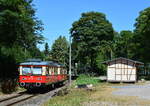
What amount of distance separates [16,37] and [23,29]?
1.04 m

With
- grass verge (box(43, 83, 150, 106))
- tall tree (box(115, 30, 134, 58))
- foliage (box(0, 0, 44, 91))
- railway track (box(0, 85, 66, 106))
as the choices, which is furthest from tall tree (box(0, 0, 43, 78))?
tall tree (box(115, 30, 134, 58))

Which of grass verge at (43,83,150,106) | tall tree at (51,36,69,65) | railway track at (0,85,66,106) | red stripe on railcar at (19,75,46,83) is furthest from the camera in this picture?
tall tree at (51,36,69,65)

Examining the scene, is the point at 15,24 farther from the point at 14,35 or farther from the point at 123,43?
the point at 123,43

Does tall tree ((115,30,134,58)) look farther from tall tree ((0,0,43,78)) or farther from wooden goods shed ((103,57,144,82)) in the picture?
tall tree ((0,0,43,78))

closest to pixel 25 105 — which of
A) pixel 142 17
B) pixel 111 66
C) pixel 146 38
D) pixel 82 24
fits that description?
pixel 111 66

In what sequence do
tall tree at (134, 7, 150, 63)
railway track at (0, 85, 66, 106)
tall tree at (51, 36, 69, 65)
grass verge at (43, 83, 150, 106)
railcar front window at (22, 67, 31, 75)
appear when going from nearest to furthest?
grass verge at (43, 83, 150, 106) → railway track at (0, 85, 66, 106) → railcar front window at (22, 67, 31, 75) → tall tree at (134, 7, 150, 63) → tall tree at (51, 36, 69, 65)

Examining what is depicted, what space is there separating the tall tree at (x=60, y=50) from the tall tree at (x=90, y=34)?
28.2 metres

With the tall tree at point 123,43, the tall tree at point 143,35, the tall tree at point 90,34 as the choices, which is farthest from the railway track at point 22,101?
the tall tree at point 123,43

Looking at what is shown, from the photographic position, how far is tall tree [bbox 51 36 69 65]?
97881 millimetres

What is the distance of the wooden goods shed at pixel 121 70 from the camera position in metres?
45.7

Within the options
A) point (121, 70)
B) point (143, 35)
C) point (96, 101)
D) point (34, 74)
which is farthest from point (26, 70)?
point (143, 35)

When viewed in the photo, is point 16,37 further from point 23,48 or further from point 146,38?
point 146,38

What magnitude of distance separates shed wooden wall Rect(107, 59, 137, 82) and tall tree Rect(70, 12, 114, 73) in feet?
56.6

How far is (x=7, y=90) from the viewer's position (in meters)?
30.2
